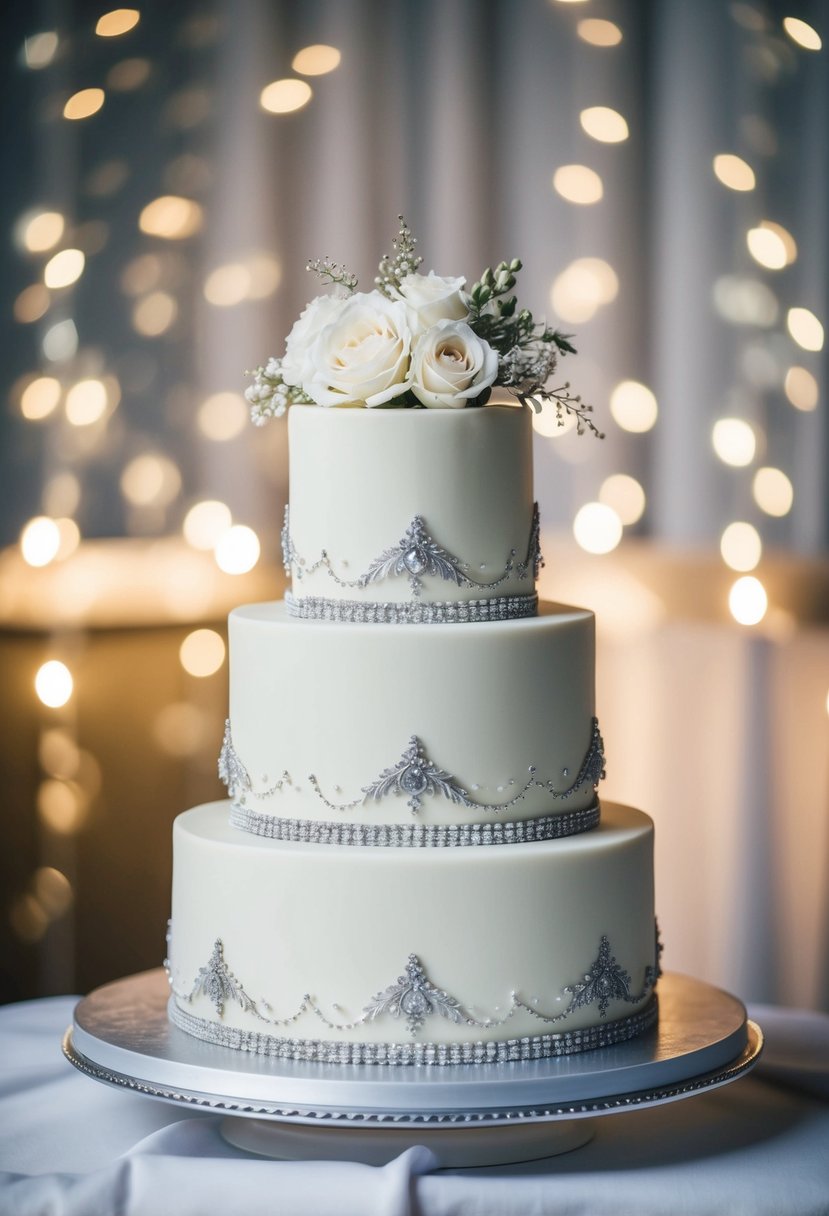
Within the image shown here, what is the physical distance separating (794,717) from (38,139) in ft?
6.87

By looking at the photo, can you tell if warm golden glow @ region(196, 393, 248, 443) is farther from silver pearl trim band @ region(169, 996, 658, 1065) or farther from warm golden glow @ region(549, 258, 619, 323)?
silver pearl trim band @ region(169, 996, 658, 1065)

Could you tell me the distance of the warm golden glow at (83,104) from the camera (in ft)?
11.3

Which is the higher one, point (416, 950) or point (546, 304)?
point (546, 304)

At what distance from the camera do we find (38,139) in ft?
11.2

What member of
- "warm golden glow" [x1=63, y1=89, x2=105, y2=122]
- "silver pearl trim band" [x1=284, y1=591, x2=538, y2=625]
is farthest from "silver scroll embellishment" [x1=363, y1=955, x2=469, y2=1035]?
"warm golden glow" [x1=63, y1=89, x2=105, y2=122]

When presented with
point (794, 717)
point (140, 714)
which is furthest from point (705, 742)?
point (140, 714)

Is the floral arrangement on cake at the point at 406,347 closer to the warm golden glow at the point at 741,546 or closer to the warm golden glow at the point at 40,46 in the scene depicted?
the warm golden glow at the point at 741,546

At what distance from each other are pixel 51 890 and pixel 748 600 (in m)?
1.70

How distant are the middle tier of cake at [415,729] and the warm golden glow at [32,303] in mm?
1581

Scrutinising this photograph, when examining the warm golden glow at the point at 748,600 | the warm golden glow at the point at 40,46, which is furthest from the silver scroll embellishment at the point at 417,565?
the warm golden glow at the point at 40,46

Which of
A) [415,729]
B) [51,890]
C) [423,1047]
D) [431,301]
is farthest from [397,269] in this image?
[51,890]

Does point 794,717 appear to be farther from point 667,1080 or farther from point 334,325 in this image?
point 334,325

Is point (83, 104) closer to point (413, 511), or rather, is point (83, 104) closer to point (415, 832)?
point (413, 511)

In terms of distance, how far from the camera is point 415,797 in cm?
205
